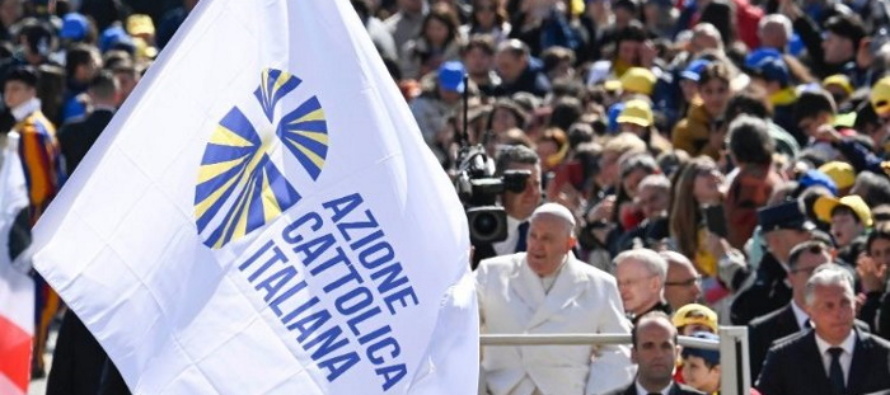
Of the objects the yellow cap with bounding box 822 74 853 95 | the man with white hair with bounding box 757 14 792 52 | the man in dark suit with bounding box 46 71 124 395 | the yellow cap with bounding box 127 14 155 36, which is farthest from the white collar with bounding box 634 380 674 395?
the yellow cap with bounding box 127 14 155 36

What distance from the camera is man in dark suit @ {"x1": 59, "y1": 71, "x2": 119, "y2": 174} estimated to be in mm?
17203

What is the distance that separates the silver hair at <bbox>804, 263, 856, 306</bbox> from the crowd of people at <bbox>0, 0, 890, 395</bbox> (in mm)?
11

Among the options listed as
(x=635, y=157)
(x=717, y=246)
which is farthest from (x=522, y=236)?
(x=635, y=157)

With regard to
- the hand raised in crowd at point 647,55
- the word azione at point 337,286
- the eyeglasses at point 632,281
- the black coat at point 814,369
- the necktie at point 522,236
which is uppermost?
the word azione at point 337,286

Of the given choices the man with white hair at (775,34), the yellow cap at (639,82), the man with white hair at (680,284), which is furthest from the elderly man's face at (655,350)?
the man with white hair at (775,34)

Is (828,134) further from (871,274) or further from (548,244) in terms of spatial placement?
(548,244)

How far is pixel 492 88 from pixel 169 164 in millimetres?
12288

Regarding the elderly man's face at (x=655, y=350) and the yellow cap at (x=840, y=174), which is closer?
the elderly man's face at (x=655, y=350)

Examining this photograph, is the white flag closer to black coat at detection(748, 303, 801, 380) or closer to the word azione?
the word azione

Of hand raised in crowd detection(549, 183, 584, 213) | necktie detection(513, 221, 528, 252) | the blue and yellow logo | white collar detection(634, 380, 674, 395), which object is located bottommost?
hand raised in crowd detection(549, 183, 584, 213)

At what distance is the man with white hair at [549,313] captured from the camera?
33.6 ft

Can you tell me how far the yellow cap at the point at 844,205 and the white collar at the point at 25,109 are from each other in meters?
6.47

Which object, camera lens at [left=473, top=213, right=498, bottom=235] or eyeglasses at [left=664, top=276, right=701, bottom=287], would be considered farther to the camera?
eyeglasses at [left=664, top=276, right=701, bottom=287]

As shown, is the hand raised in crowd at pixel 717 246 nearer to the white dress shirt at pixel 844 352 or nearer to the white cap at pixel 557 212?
the white cap at pixel 557 212
